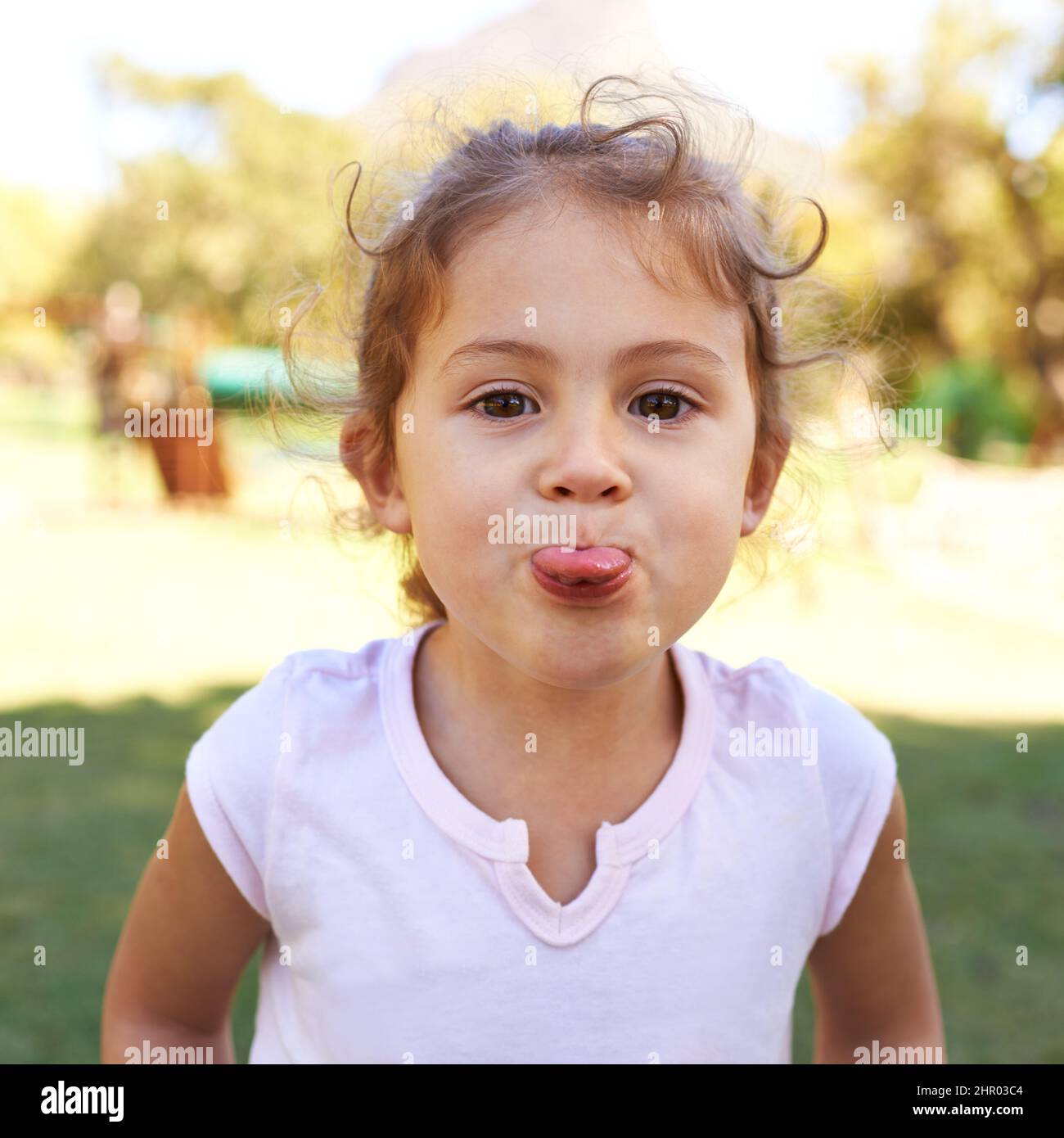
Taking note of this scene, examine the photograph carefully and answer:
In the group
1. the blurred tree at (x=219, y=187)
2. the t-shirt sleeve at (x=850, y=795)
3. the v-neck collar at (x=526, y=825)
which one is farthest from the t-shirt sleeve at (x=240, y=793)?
the blurred tree at (x=219, y=187)

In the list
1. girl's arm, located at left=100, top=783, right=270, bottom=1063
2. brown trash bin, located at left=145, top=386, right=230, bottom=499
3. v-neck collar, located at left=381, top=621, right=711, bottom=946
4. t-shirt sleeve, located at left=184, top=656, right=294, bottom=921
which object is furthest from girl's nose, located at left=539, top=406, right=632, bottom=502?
brown trash bin, located at left=145, top=386, right=230, bottom=499

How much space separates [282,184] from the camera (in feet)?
90.1

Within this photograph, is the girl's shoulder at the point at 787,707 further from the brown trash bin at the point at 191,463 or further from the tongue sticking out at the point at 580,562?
the brown trash bin at the point at 191,463

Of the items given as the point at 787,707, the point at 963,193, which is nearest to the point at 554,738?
the point at 787,707

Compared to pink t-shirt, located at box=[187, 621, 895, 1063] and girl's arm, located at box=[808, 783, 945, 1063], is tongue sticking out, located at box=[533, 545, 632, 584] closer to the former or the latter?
pink t-shirt, located at box=[187, 621, 895, 1063]

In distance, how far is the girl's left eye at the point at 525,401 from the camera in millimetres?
1522

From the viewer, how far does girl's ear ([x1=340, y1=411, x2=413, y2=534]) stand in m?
1.84

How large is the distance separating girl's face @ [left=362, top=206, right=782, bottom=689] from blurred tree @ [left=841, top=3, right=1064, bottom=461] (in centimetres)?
1602

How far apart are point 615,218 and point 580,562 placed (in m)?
0.46

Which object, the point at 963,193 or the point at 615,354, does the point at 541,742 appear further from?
the point at 963,193

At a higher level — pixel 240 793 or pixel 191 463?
pixel 191 463

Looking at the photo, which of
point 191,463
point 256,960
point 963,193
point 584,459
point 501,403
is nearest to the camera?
point 584,459

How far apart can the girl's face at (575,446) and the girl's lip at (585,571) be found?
0.01 meters

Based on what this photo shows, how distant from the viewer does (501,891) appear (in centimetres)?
166
